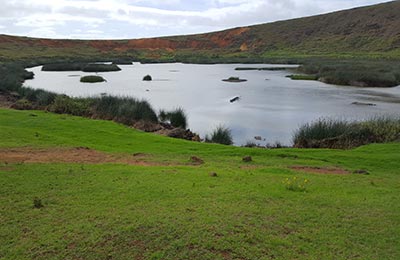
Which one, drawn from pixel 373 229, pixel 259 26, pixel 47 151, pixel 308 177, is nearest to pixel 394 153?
pixel 308 177

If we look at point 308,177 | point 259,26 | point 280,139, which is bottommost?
point 280,139

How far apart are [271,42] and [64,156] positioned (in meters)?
122

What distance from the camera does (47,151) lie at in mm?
12484

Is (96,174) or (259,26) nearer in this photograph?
(96,174)

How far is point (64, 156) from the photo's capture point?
39.3 feet

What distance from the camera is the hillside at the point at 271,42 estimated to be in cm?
10256

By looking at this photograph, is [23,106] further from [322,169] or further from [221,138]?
[322,169]

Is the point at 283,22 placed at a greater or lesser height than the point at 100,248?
greater

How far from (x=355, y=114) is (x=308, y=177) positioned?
57.1 feet

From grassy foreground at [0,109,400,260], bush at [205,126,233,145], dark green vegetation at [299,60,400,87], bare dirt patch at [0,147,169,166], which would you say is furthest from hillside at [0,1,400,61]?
grassy foreground at [0,109,400,260]

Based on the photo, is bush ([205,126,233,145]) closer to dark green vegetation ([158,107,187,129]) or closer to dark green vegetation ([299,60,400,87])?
dark green vegetation ([158,107,187,129])

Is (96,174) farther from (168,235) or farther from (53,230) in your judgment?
(168,235)

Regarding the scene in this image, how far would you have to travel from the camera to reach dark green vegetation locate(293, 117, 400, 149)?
17.5m

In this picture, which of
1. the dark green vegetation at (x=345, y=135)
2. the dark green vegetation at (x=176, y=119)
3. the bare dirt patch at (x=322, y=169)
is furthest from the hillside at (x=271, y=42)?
the bare dirt patch at (x=322, y=169)
